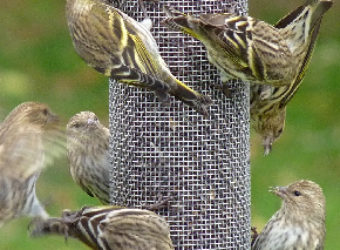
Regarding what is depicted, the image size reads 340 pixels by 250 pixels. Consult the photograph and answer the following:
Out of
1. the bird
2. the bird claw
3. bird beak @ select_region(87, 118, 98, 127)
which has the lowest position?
the bird claw

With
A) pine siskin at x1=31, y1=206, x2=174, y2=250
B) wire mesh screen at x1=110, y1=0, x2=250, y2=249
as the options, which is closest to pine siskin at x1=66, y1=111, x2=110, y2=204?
wire mesh screen at x1=110, y1=0, x2=250, y2=249

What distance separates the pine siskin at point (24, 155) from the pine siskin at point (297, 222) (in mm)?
2137

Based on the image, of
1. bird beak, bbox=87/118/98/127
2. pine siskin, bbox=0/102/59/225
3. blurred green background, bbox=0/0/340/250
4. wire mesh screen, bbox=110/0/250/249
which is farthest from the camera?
blurred green background, bbox=0/0/340/250

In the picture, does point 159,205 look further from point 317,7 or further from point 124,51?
point 317,7

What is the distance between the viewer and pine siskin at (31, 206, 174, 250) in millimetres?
10008

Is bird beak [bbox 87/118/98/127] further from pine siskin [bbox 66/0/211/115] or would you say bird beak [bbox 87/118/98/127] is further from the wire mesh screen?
pine siskin [bbox 66/0/211/115]

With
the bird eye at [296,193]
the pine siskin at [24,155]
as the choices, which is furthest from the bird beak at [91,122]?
the bird eye at [296,193]

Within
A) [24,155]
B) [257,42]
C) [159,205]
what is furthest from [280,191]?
[24,155]

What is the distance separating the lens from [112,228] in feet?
32.8

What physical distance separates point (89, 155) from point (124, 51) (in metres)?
1.57

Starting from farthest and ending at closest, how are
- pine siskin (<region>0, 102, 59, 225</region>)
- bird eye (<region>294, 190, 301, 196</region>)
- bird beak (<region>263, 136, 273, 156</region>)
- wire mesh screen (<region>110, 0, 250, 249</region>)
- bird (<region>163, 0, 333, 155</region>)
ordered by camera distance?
bird beak (<region>263, 136, 273, 156</region>) < bird eye (<region>294, 190, 301, 196</region>) < wire mesh screen (<region>110, 0, 250, 249</region>) < bird (<region>163, 0, 333, 155</region>) < pine siskin (<region>0, 102, 59, 225</region>)

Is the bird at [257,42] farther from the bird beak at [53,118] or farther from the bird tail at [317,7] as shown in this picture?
the bird beak at [53,118]

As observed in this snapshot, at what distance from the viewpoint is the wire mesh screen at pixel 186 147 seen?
34.9ft

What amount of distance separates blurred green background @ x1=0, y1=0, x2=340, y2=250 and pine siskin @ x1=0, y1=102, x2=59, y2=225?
664 cm
